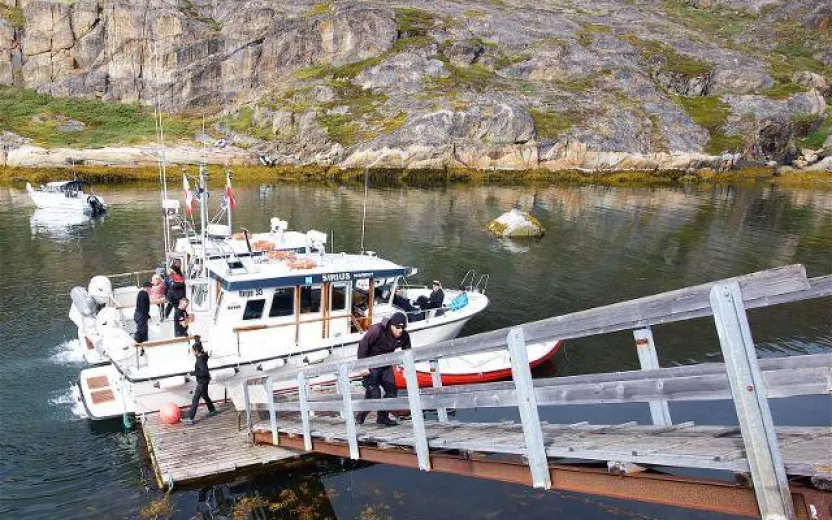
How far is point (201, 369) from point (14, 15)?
129 metres

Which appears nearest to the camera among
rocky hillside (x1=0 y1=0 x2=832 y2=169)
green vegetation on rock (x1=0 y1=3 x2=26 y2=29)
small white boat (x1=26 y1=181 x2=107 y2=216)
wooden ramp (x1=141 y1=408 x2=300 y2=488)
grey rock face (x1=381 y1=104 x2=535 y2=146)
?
wooden ramp (x1=141 y1=408 x2=300 y2=488)

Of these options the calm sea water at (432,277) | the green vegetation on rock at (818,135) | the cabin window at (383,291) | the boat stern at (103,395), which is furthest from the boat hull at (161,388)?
the green vegetation on rock at (818,135)

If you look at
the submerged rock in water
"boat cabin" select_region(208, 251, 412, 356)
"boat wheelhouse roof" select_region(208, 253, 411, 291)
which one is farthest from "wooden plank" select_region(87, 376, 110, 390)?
the submerged rock in water

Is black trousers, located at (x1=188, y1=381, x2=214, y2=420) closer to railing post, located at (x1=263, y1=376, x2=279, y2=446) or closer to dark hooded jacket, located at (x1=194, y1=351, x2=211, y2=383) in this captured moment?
dark hooded jacket, located at (x1=194, y1=351, x2=211, y2=383)

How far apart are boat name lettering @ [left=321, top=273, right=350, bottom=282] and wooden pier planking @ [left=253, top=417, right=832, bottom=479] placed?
8332mm

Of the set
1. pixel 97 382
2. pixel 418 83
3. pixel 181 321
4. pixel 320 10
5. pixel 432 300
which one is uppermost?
pixel 320 10

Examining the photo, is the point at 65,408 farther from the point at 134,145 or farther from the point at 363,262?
the point at 134,145

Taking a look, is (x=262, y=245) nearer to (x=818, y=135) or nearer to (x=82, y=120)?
(x=82, y=120)

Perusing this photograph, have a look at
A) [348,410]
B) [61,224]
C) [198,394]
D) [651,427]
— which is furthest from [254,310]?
[61,224]

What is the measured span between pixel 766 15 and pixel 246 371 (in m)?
189

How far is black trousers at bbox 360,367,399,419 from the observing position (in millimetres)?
10742

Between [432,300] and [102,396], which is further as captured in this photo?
[432,300]

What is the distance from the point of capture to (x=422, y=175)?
82.3 metres

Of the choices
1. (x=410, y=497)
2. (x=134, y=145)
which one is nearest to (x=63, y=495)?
(x=410, y=497)
